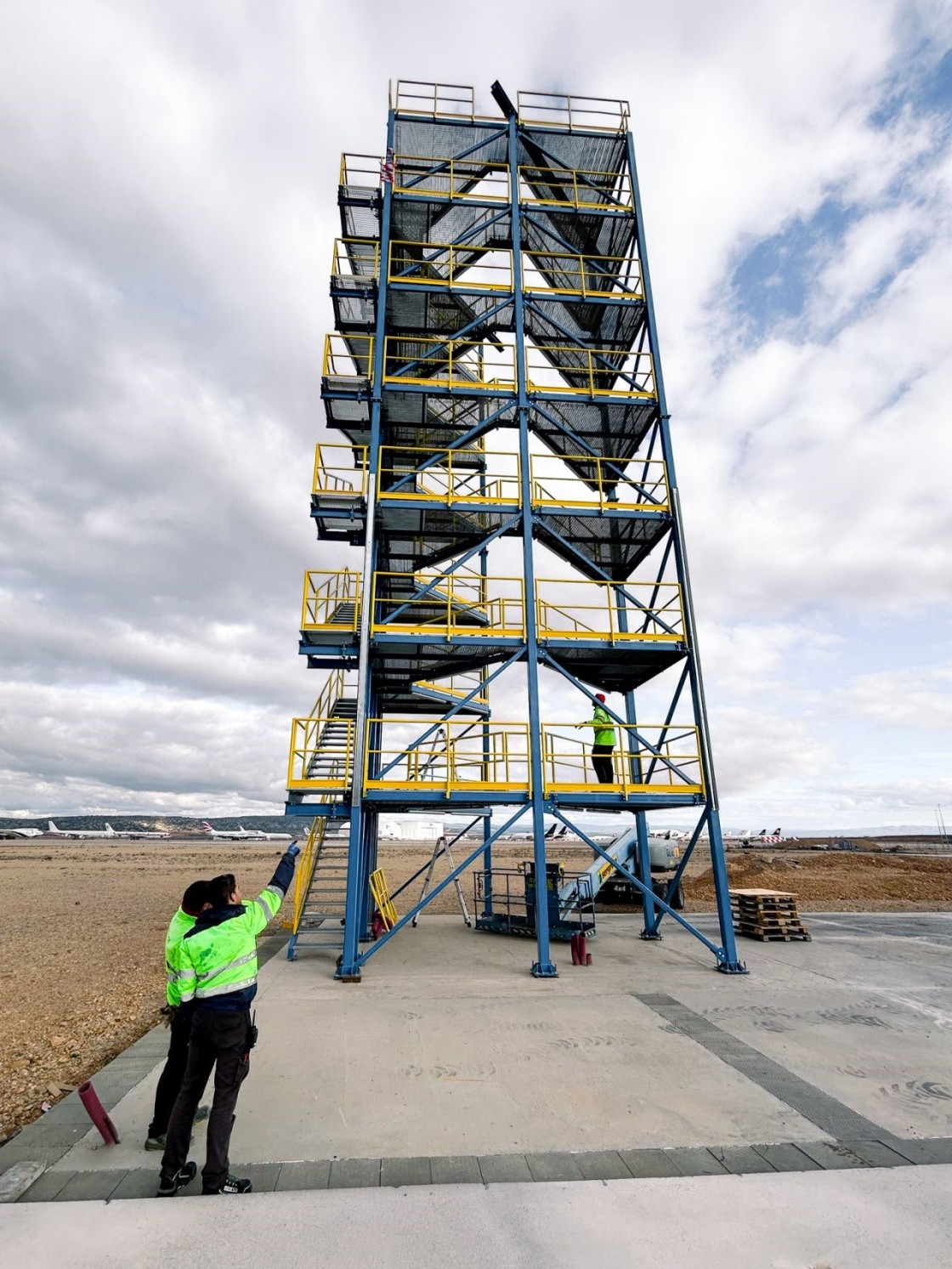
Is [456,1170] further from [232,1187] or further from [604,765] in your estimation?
[604,765]

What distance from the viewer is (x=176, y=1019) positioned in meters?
4.90

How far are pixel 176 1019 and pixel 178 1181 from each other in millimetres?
985

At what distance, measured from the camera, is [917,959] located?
12.5m

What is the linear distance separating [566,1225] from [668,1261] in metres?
0.64

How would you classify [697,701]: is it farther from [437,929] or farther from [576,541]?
[437,929]

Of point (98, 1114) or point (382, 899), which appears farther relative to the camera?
point (382, 899)

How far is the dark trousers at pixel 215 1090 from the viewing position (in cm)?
430

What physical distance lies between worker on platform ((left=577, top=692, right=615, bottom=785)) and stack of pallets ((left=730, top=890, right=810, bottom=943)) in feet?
15.6

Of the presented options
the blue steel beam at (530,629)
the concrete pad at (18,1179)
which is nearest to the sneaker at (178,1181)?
the concrete pad at (18,1179)

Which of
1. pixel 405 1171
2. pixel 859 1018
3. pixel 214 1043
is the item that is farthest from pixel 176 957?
pixel 859 1018

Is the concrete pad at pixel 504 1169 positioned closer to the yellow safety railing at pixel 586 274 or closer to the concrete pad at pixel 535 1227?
the concrete pad at pixel 535 1227

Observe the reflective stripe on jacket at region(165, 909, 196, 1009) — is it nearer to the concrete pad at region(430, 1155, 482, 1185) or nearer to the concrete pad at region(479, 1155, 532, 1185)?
the concrete pad at region(430, 1155, 482, 1185)

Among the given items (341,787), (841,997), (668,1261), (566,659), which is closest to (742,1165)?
(668,1261)

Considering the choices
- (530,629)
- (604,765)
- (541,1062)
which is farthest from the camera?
(604,765)
